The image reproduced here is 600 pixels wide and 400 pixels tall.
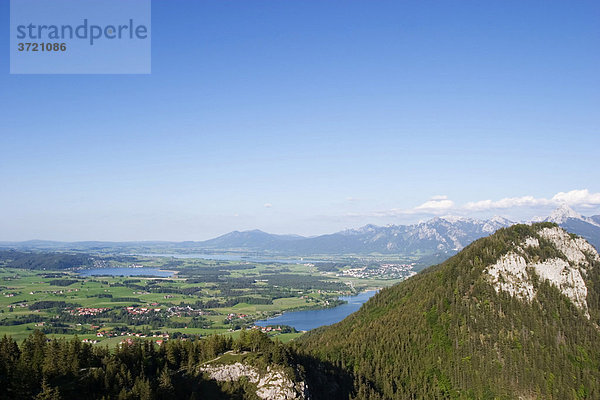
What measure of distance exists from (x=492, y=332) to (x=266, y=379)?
245ft

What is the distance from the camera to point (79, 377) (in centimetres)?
6212

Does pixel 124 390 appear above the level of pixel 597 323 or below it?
above

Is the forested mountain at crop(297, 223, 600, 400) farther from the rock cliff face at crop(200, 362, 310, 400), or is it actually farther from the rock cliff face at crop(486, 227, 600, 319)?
the rock cliff face at crop(200, 362, 310, 400)

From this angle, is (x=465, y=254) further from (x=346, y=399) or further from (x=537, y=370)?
(x=346, y=399)

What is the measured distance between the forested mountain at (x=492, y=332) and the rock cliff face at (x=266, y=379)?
75.4ft

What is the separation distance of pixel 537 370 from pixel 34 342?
11076 centimetres

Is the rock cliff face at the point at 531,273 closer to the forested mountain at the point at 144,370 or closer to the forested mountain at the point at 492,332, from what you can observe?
the forested mountain at the point at 492,332

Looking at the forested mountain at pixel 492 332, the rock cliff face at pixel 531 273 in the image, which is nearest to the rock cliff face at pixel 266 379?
the forested mountain at pixel 492 332

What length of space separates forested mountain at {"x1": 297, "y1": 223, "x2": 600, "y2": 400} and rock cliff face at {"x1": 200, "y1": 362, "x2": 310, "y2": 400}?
23.0 meters

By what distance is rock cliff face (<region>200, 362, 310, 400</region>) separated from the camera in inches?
2756

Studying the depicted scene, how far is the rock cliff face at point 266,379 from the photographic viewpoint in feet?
230

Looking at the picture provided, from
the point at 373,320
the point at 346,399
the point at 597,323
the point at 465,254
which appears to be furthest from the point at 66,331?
the point at 597,323

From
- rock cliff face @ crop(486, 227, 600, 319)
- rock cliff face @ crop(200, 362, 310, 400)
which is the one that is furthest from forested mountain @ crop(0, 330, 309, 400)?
rock cliff face @ crop(486, 227, 600, 319)

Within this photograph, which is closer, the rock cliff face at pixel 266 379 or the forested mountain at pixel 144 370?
the forested mountain at pixel 144 370
